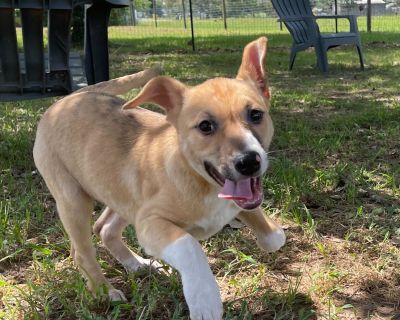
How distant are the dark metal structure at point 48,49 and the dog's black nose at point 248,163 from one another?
2.86 m

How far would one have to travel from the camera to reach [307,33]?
11.0 m

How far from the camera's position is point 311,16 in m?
10.8

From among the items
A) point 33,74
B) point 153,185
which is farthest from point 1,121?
point 153,185

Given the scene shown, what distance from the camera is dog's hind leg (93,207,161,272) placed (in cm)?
316

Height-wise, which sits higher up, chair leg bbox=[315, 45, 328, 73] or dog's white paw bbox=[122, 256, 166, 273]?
chair leg bbox=[315, 45, 328, 73]

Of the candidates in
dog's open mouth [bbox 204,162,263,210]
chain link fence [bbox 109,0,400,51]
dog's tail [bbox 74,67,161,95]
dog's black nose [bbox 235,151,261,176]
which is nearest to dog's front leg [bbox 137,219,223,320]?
dog's open mouth [bbox 204,162,263,210]

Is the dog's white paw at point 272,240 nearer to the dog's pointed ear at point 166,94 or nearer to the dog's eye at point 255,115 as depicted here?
the dog's eye at point 255,115

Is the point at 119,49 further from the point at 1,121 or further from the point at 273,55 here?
the point at 1,121

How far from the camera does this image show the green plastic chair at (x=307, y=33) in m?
10.5

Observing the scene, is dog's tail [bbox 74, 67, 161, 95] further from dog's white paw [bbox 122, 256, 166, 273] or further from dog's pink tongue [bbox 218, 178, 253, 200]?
dog's pink tongue [bbox 218, 178, 253, 200]

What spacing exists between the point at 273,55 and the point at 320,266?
36.2ft

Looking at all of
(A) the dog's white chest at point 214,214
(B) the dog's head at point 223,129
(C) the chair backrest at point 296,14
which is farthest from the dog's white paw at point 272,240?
(C) the chair backrest at point 296,14

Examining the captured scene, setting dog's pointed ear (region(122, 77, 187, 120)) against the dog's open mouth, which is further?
dog's pointed ear (region(122, 77, 187, 120))

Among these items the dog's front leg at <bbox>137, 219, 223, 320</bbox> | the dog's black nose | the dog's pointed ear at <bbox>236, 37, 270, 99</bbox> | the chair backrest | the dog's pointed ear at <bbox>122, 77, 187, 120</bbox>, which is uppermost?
the chair backrest
